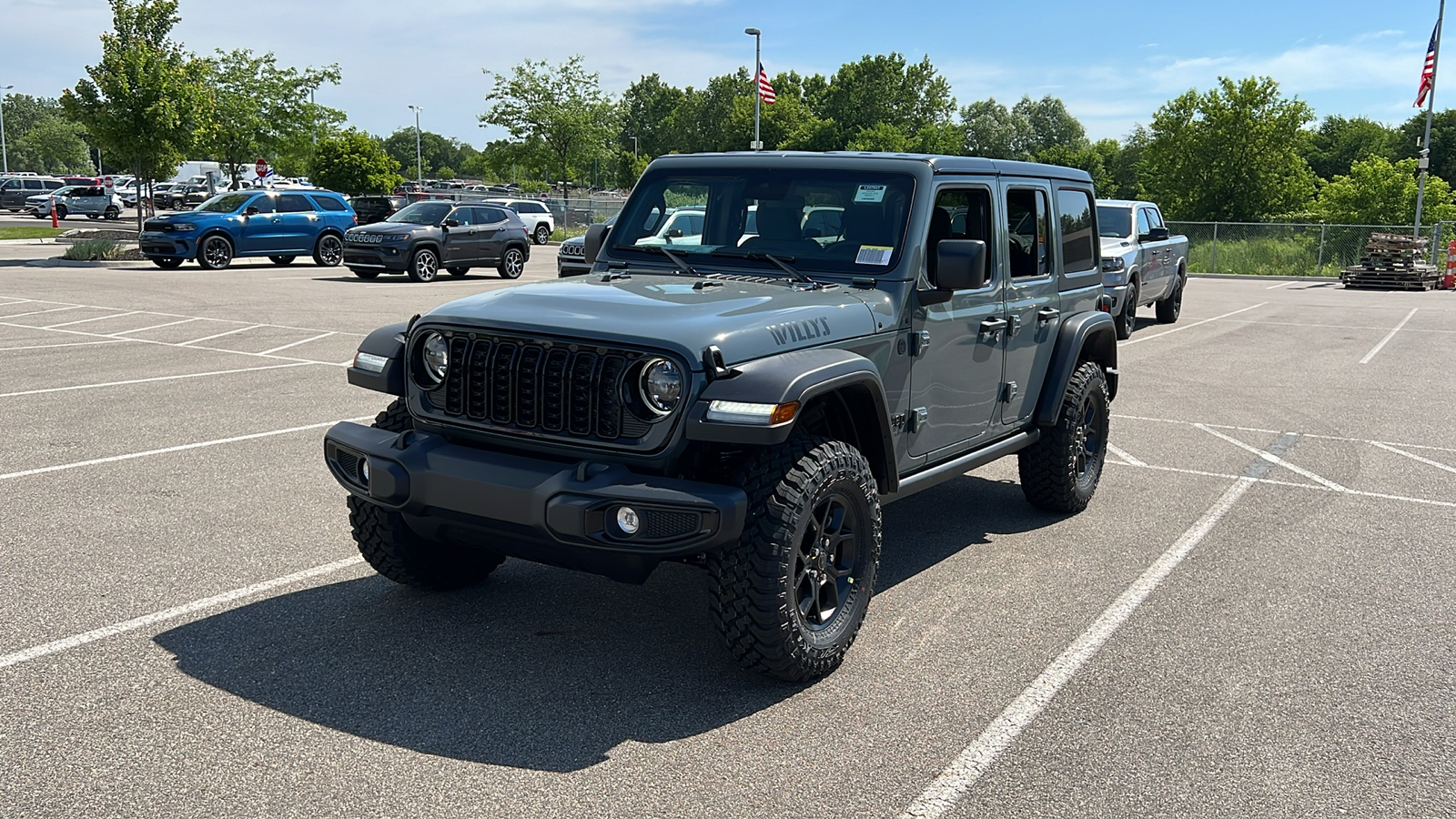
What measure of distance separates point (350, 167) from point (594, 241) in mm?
41683

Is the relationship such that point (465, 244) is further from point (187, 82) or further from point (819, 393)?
point (819, 393)

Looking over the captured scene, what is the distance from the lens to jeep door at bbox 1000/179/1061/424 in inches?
233

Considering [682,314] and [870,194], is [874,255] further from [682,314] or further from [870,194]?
[682,314]

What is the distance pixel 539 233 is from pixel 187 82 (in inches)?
629

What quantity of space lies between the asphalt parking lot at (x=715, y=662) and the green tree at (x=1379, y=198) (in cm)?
4556

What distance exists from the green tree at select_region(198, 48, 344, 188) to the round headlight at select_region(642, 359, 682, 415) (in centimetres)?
4697

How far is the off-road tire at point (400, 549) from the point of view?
477 cm

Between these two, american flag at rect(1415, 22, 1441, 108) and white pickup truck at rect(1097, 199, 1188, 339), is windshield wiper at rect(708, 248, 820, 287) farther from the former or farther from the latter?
american flag at rect(1415, 22, 1441, 108)

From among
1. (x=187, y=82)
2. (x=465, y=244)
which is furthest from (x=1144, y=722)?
(x=187, y=82)

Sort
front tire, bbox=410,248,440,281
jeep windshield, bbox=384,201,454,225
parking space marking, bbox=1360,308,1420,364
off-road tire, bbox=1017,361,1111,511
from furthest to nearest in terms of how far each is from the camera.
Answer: jeep windshield, bbox=384,201,454,225 < front tire, bbox=410,248,440,281 < parking space marking, bbox=1360,308,1420,364 < off-road tire, bbox=1017,361,1111,511

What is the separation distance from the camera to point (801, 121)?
11894 centimetres

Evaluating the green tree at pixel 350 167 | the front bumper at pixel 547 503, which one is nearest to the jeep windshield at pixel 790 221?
the front bumper at pixel 547 503

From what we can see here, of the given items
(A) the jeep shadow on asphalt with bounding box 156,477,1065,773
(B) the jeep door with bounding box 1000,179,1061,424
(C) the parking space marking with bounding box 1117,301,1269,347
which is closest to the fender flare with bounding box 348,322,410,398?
(A) the jeep shadow on asphalt with bounding box 156,477,1065,773

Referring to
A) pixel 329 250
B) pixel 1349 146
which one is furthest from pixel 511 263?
Answer: pixel 1349 146
